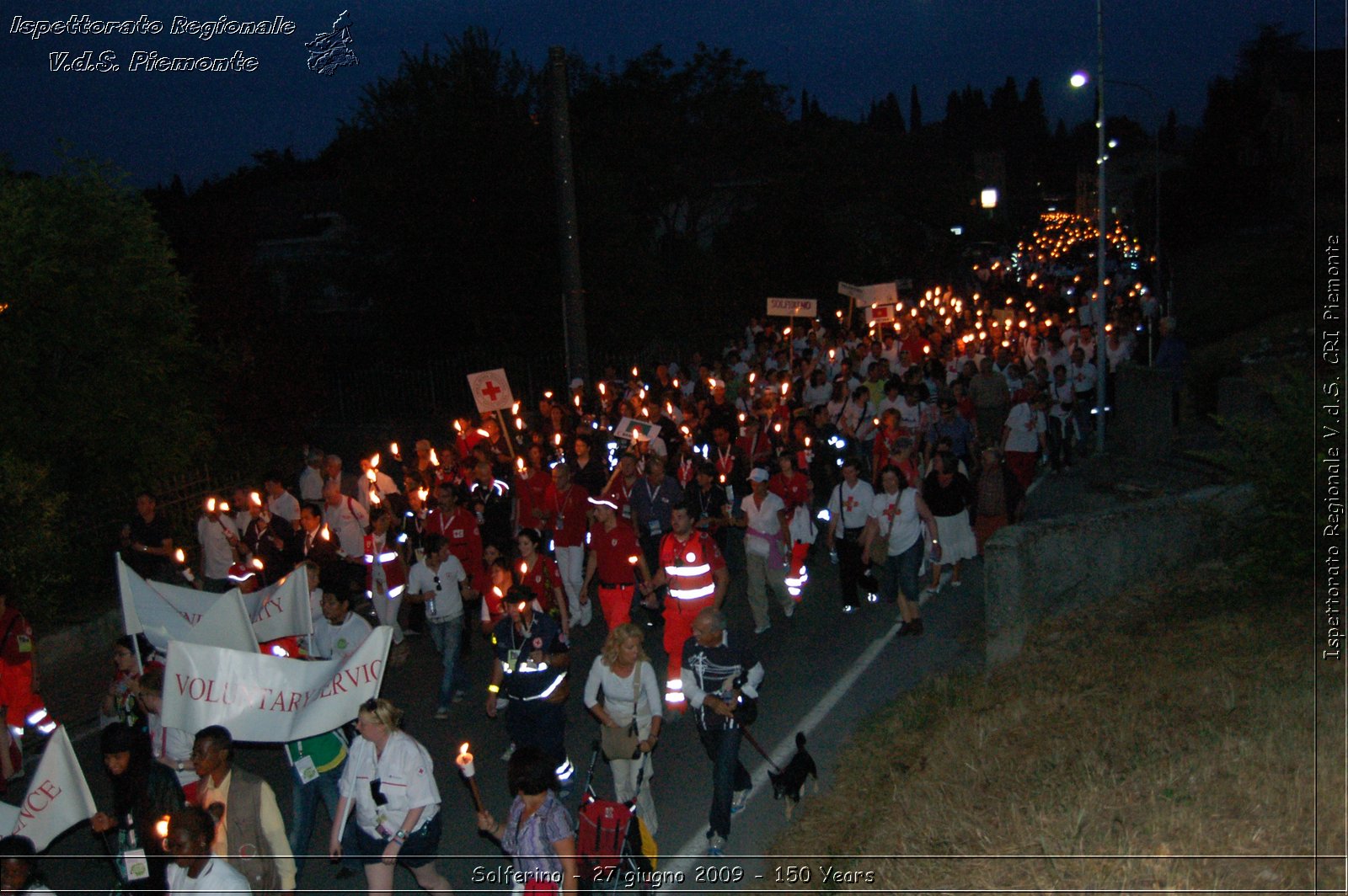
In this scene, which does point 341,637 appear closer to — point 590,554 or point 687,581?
point 687,581

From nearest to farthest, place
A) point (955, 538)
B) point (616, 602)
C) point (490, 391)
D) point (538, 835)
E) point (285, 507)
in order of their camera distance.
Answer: point (538, 835) < point (616, 602) < point (955, 538) < point (285, 507) < point (490, 391)

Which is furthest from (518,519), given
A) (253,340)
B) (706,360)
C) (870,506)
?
(706,360)

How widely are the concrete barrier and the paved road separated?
0.68 m

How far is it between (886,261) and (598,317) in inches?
830

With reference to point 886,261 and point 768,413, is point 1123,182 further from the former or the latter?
point 768,413

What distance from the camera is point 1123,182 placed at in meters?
115

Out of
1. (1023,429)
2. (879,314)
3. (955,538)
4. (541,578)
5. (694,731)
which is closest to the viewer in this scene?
(694,731)

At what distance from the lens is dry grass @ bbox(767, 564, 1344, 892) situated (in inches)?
215

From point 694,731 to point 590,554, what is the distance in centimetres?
229

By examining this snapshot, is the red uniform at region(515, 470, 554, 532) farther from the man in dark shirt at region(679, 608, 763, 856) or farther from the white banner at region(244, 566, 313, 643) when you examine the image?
the man in dark shirt at region(679, 608, 763, 856)

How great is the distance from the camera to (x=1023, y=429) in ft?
46.5

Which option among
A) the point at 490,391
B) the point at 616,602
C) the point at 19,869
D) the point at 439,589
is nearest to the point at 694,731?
the point at 616,602

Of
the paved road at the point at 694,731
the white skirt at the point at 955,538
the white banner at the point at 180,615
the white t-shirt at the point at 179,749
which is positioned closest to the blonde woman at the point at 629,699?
the paved road at the point at 694,731

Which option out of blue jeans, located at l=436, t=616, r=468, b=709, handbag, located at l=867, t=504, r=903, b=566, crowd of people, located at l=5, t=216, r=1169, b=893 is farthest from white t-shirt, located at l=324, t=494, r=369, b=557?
handbag, located at l=867, t=504, r=903, b=566
